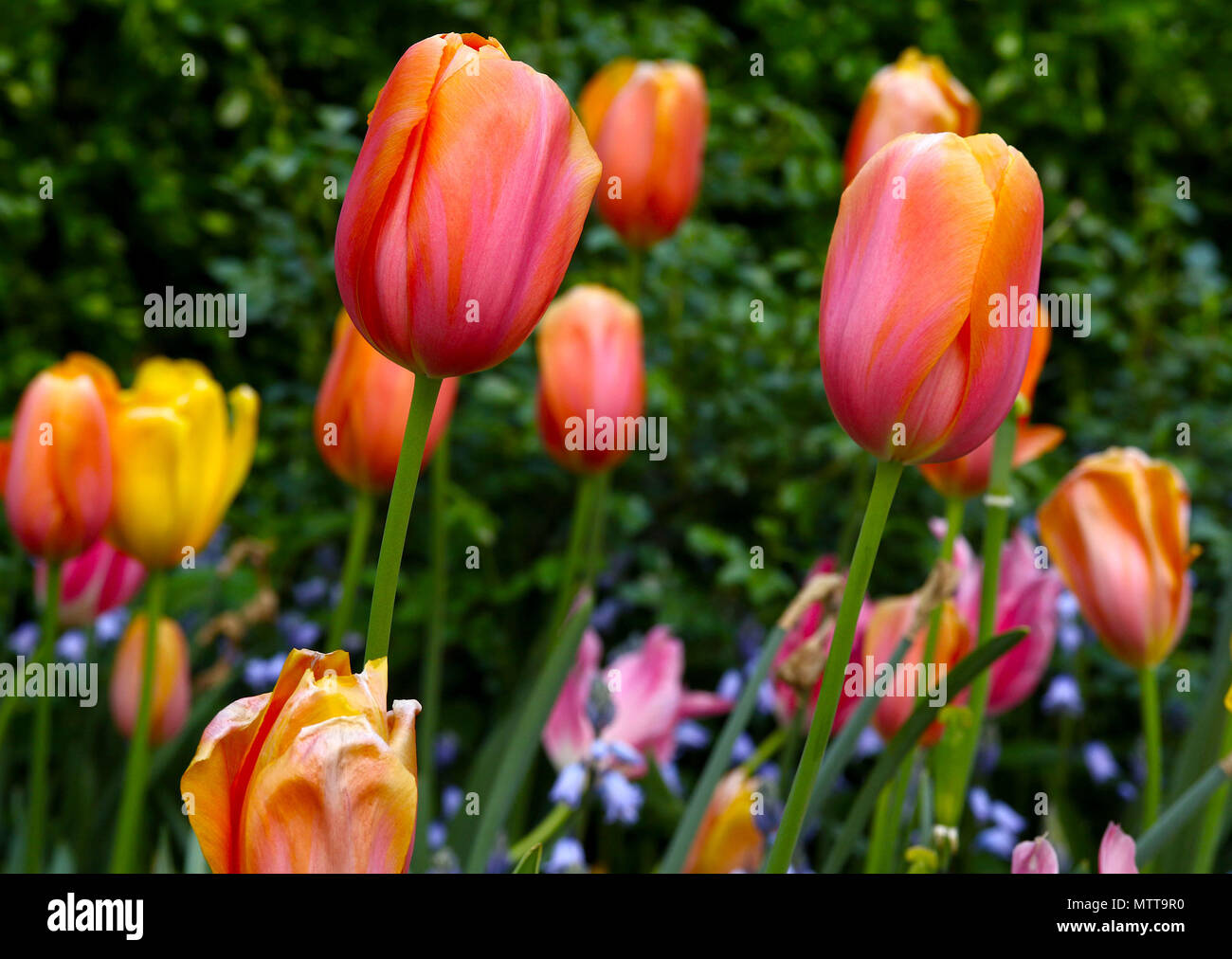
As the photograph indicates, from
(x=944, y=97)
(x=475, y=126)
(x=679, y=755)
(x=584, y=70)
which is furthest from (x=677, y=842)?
(x=584, y=70)

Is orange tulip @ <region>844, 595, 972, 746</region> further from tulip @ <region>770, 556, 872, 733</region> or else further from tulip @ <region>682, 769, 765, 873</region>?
tulip @ <region>682, 769, 765, 873</region>

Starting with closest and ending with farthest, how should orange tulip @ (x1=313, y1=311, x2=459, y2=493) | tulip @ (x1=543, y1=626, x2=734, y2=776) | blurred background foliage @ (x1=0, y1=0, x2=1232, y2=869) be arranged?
orange tulip @ (x1=313, y1=311, x2=459, y2=493)
tulip @ (x1=543, y1=626, x2=734, y2=776)
blurred background foliage @ (x1=0, y1=0, x2=1232, y2=869)

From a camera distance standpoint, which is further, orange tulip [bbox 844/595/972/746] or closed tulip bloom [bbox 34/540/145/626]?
closed tulip bloom [bbox 34/540/145/626]

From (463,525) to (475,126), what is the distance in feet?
4.67

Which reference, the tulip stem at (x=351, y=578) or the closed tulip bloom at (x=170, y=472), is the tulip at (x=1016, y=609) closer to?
the tulip stem at (x=351, y=578)

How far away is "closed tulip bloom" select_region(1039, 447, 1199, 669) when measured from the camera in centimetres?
84

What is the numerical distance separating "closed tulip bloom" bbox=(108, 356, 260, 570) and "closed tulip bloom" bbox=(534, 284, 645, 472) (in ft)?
1.06

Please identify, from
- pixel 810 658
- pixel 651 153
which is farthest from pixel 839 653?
pixel 651 153

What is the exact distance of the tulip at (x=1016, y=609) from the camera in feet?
3.13

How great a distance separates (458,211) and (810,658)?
458 millimetres

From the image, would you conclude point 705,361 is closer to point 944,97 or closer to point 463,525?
point 463,525

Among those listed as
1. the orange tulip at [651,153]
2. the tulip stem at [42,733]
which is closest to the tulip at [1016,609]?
the orange tulip at [651,153]

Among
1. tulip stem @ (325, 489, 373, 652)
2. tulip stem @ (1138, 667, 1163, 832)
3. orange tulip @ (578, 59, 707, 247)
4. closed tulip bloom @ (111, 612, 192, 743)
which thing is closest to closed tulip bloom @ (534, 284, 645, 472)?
orange tulip @ (578, 59, 707, 247)

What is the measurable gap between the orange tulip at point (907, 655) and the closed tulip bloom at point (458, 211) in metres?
0.39
